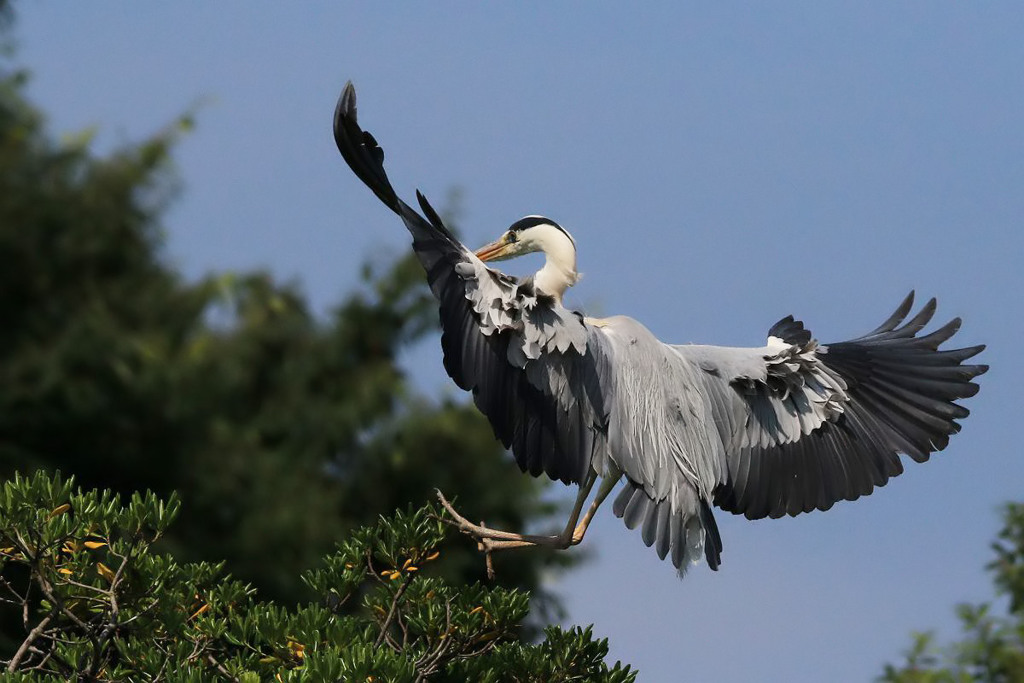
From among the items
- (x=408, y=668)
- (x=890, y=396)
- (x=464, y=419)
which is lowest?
(x=408, y=668)

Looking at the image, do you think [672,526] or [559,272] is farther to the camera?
[559,272]

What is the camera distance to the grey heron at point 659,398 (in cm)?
461

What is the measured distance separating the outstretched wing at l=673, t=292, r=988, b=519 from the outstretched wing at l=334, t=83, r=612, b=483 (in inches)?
24.0

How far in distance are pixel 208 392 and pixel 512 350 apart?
7984 millimetres

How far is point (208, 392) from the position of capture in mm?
12203

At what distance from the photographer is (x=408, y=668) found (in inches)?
152

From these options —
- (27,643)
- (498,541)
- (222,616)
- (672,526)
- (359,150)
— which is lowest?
(27,643)

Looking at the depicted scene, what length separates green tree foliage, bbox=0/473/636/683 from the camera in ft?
13.3

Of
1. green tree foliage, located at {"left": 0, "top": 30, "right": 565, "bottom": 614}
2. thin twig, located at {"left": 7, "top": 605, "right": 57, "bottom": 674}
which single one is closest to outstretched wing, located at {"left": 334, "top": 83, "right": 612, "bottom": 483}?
thin twig, located at {"left": 7, "top": 605, "right": 57, "bottom": 674}

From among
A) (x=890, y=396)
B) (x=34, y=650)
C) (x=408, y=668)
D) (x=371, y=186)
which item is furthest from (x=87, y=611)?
(x=890, y=396)

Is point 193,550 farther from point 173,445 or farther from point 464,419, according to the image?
point 464,419

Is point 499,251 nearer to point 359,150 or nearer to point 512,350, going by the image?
point 512,350

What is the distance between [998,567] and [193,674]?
221 inches

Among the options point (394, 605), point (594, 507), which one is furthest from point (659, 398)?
point (394, 605)
